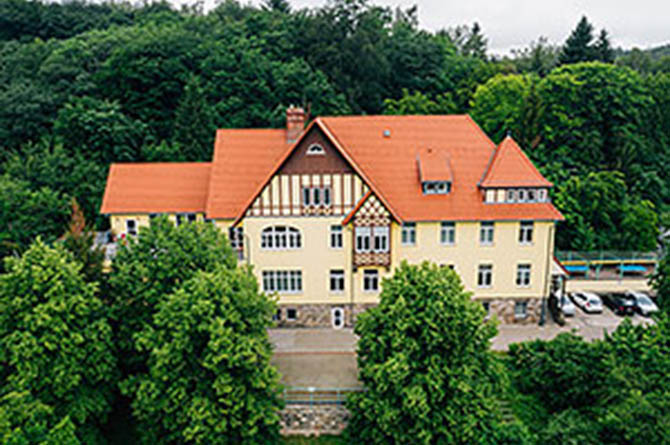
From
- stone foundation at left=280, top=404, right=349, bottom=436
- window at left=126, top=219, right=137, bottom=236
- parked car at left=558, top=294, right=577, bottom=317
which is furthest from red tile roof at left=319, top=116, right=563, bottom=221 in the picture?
window at left=126, top=219, right=137, bottom=236

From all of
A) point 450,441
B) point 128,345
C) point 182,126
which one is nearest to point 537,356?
point 450,441

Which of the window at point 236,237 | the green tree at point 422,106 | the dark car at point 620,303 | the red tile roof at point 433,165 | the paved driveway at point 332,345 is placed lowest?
the paved driveway at point 332,345

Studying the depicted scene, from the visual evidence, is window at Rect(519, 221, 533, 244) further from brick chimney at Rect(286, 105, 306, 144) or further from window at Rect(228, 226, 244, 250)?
window at Rect(228, 226, 244, 250)

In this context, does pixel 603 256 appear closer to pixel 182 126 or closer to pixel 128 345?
pixel 128 345

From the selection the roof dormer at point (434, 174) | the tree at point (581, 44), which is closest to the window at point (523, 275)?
the roof dormer at point (434, 174)

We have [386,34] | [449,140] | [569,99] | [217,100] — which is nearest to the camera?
[449,140]

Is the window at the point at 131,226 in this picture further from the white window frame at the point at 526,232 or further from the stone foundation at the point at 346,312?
the white window frame at the point at 526,232
